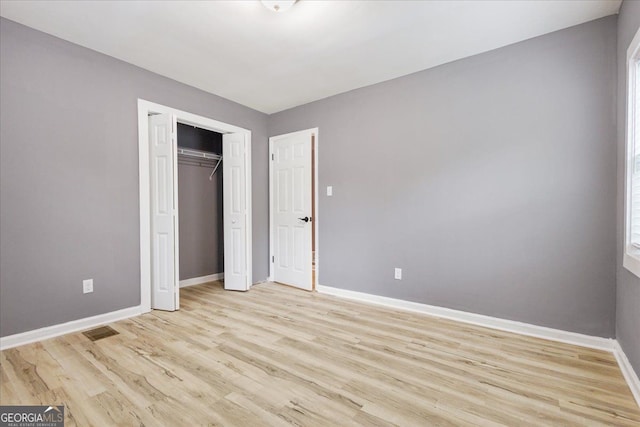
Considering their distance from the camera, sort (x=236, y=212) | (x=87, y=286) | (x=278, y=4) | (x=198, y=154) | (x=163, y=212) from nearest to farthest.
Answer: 1. (x=278, y=4)
2. (x=87, y=286)
3. (x=163, y=212)
4. (x=236, y=212)
5. (x=198, y=154)

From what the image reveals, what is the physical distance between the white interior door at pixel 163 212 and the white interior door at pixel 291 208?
1.50 meters

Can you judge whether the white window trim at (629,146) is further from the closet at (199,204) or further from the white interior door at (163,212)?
the closet at (199,204)

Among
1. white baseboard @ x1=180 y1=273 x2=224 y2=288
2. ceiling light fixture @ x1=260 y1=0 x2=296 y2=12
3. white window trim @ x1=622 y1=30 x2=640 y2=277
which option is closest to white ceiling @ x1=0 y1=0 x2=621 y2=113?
ceiling light fixture @ x1=260 y1=0 x2=296 y2=12

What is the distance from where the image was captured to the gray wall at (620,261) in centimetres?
173

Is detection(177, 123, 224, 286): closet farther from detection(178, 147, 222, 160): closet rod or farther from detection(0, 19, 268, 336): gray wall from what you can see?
detection(0, 19, 268, 336): gray wall

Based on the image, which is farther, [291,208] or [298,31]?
[291,208]

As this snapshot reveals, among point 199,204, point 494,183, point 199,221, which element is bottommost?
point 199,221

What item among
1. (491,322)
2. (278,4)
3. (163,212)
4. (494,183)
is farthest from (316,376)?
(278,4)

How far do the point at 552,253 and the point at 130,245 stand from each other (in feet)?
12.8

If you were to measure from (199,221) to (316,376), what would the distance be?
3.24 metres

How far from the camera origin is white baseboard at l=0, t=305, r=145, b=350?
222 centimetres

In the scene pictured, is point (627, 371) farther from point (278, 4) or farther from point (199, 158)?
point (199, 158)

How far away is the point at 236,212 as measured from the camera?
389cm

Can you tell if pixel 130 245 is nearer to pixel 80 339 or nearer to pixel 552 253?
pixel 80 339
